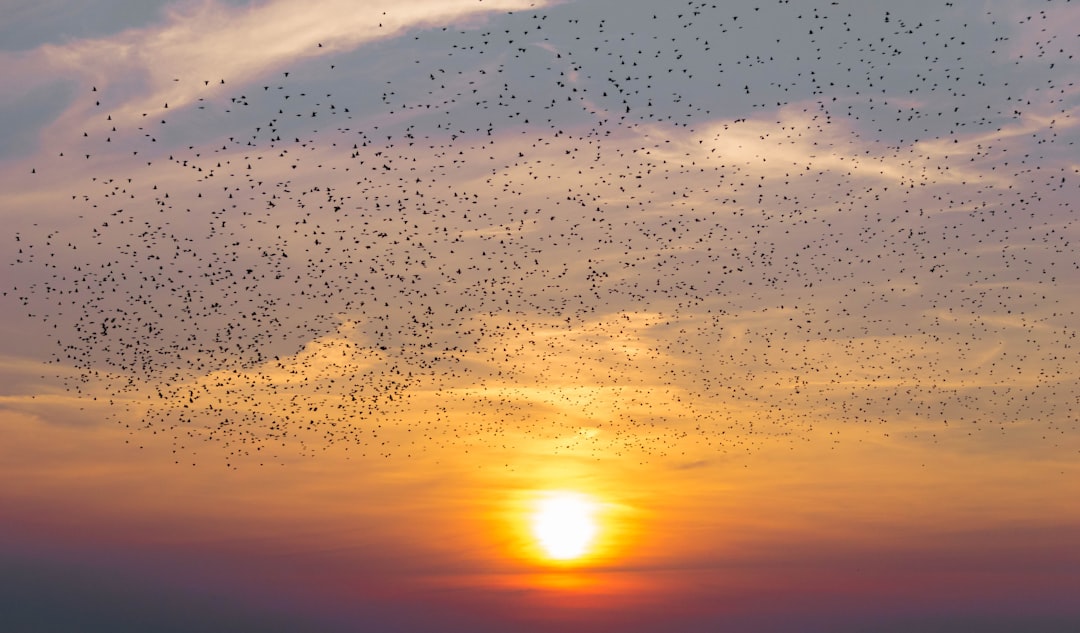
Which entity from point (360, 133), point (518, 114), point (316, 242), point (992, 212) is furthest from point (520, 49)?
point (992, 212)

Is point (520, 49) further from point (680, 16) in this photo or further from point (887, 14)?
point (887, 14)

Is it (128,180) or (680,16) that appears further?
(128,180)

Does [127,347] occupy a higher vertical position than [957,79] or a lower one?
lower

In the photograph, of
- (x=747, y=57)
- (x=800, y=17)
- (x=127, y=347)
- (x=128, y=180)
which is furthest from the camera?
(x=127, y=347)

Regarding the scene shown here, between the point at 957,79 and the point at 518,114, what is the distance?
17510mm

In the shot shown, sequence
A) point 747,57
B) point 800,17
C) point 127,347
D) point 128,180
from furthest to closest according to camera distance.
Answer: point 127,347 < point 128,180 < point 747,57 < point 800,17

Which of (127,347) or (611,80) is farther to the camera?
(127,347)

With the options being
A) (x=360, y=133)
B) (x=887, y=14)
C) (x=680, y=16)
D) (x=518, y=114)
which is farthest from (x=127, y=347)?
(x=887, y=14)

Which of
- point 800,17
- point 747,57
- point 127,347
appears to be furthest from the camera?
point 127,347

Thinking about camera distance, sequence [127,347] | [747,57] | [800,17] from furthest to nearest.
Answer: [127,347] < [747,57] < [800,17]

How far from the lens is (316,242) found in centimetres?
8269

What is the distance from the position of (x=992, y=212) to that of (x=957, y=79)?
239 inches

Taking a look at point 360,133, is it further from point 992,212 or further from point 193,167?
point 992,212

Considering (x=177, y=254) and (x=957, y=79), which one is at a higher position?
(x=957, y=79)
